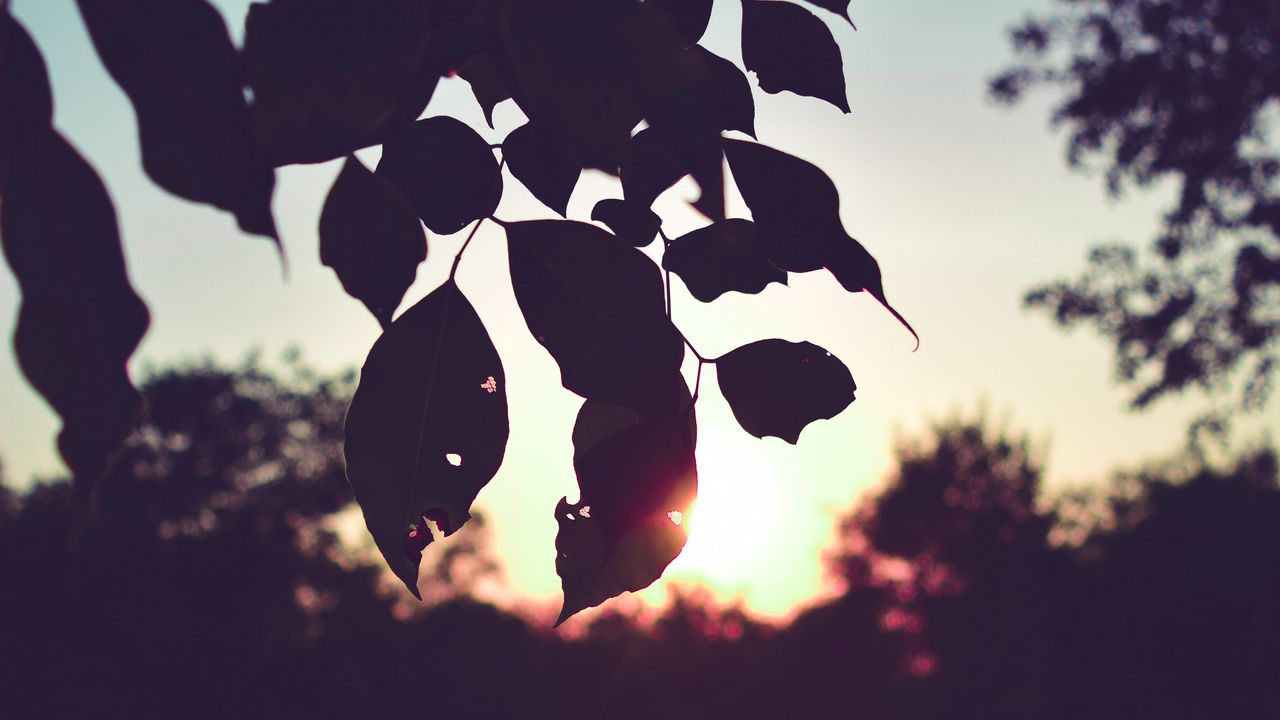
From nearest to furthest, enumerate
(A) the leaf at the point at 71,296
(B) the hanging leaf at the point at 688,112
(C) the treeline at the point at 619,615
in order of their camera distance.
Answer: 1. (A) the leaf at the point at 71,296
2. (B) the hanging leaf at the point at 688,112
3. (C) the treeline at the point at 619,615

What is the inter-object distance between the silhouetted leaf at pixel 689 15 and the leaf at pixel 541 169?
5.1 inches

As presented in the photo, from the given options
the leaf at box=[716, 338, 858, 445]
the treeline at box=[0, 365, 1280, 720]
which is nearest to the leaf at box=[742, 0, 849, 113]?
the leaf at box=[716, 338, 858, 445]

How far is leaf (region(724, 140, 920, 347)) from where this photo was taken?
0.59 m

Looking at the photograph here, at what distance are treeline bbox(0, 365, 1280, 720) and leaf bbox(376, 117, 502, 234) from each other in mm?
22587

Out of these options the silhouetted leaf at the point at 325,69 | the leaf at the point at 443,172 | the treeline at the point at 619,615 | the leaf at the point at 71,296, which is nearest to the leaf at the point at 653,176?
the leaf at the point at 443,172

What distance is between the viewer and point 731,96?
67cm

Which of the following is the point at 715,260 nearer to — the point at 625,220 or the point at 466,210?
the point at 625,220

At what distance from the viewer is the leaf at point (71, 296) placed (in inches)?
13.6

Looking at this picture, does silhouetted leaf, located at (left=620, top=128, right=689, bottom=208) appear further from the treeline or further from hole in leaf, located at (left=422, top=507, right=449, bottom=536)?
the treeline

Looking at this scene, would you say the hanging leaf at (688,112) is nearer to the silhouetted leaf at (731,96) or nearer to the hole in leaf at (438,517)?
the silhouetted leaf at (731,96)

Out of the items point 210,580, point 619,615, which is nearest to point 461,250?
point 619,615

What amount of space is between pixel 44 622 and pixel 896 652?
88.9 feet

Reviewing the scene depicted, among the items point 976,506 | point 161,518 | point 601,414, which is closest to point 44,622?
point 161,518

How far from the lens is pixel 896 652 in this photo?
1182 inches
